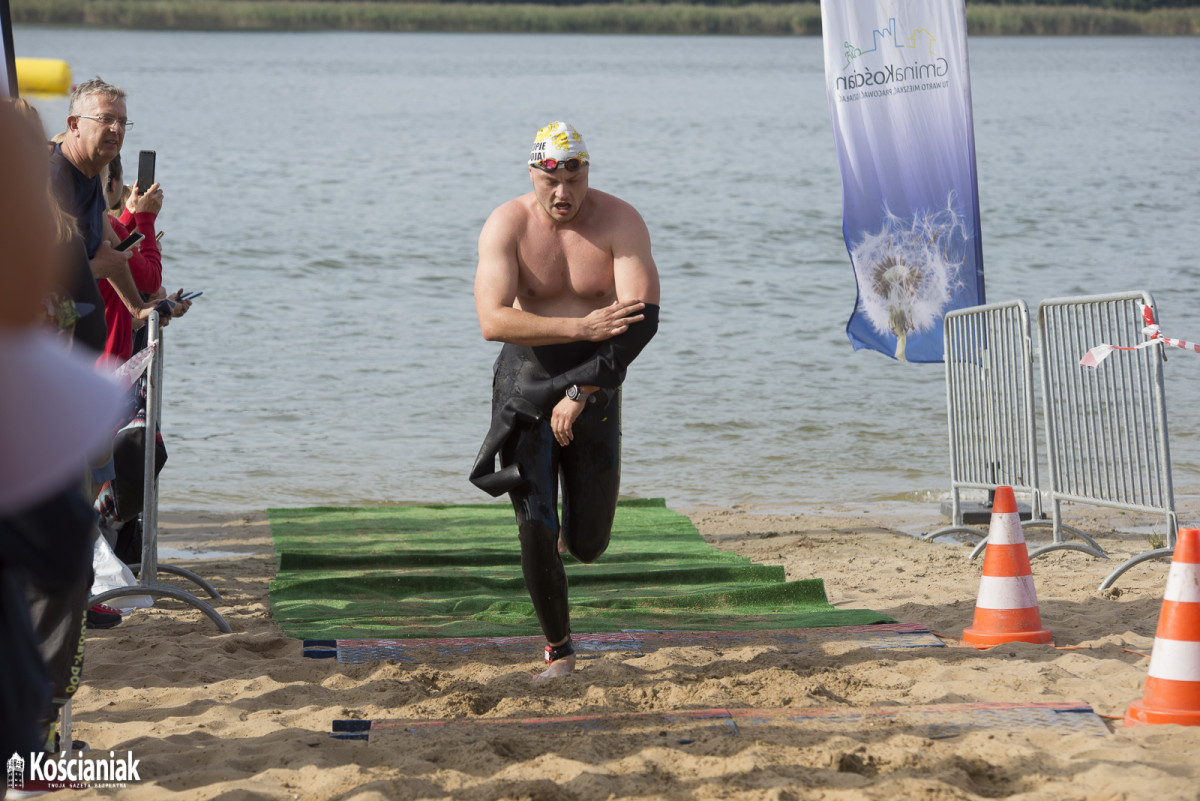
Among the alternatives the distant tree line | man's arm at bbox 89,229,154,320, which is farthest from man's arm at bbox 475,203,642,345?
the distant tree line

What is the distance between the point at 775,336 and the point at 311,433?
22.1 ft

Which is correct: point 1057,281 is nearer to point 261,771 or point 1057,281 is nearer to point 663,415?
point 663,415

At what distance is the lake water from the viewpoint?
11.1 metres

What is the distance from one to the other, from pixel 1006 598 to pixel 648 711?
70.6 inches

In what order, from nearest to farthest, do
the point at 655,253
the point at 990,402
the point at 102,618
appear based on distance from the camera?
the point at 102,618 → the point at 990,402 → the point at 655,253

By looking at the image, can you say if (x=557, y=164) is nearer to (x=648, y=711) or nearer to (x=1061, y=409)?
(x=648, y=711)

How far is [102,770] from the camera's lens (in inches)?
150

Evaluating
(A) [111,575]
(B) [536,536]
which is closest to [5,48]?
(A) [111,575]

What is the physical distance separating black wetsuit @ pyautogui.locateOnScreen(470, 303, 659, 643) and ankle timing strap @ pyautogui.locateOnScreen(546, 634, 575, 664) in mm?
30

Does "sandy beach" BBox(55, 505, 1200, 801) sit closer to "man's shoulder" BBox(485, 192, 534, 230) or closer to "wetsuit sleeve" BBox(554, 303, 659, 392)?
"wetsuit sleeve" BBox(554, 303, 659, 392)

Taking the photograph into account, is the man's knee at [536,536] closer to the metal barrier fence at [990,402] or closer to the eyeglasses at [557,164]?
the eyeglasses at [557,164]

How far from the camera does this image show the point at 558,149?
4699 millimetres

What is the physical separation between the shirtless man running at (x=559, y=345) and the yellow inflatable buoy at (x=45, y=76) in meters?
2.18

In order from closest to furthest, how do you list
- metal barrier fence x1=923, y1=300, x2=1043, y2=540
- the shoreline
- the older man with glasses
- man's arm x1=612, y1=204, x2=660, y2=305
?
man's arm x1=612, y1=204, x2=660, y2=305 < the older man with glasses < metal barrier fence x1=923, y1=300, x2=1043, y2=540 < the shoreline
